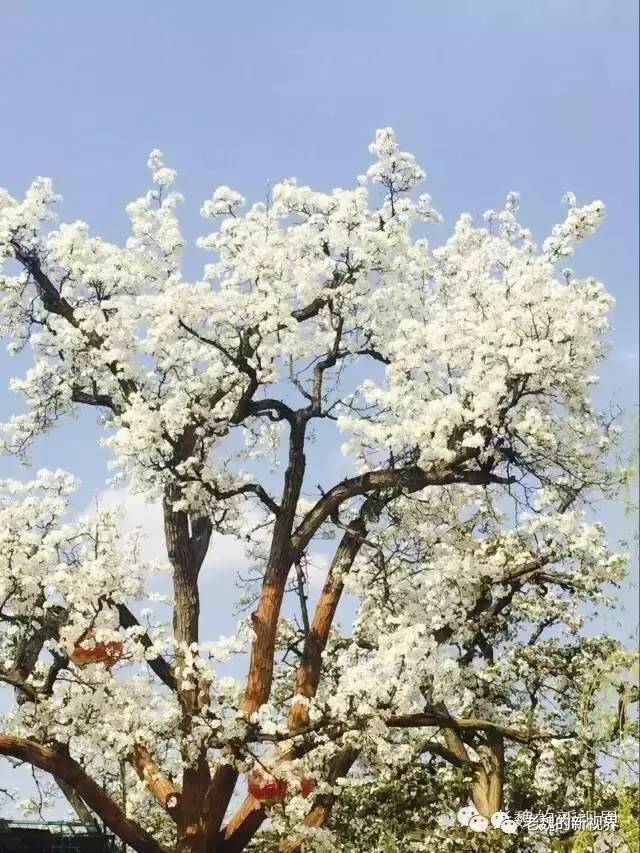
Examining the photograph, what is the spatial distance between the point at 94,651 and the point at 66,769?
1228 millimetres

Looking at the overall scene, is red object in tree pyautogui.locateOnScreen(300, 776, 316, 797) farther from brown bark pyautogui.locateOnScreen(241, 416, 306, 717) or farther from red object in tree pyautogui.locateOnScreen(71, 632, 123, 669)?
red object in tree pyautogui.locateOnScreen(71, 632, 123, 669)

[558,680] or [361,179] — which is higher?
[361,179]

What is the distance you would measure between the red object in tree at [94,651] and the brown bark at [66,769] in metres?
0.93

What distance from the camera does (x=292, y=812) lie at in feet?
36.4

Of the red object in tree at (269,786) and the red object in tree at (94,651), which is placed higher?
the red object in tree at (94,651)

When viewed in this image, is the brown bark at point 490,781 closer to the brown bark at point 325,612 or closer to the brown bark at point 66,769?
the brown bark at point 325,612

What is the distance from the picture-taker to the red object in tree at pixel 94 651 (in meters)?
10.2

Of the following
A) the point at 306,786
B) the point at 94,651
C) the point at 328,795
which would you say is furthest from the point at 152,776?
the point at 328,795

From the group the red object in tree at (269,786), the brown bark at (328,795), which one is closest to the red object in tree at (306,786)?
the red object in tree at (269,786)

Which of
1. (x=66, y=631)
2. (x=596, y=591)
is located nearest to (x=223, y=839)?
(x=66, y=631)

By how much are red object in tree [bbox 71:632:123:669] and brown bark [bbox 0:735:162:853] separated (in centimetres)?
93

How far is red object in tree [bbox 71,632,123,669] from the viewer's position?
1016cm

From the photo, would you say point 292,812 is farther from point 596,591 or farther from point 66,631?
point 596,591

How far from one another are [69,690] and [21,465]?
3723 mm
